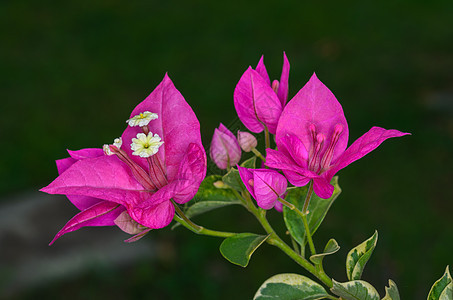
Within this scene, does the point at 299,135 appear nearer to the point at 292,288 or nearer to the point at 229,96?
the point at 292,288

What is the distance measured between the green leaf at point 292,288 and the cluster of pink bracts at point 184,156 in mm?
96

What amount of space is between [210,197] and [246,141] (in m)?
0.08

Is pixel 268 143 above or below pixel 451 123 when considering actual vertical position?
above

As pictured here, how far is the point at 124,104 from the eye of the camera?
2773 millimetres

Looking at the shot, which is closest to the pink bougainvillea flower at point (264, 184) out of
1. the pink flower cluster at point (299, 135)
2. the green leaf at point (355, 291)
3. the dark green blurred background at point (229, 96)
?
the pink flower cluster at point (299, 135)

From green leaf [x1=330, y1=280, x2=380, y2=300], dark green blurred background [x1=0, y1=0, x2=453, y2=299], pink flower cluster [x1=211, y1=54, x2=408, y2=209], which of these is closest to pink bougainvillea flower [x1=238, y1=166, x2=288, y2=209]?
pink flower cluster [x1=211, y1=54, x2=408, y2=209]

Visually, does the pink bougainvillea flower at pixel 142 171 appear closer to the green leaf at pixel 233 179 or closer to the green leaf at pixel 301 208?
the green leaf at pixel 233 179

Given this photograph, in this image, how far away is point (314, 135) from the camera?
503 mm

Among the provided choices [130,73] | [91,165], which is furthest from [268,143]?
[130,73]

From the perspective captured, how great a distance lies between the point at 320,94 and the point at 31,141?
7.49 ft

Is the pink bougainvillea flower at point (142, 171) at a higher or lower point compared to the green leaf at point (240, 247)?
higher

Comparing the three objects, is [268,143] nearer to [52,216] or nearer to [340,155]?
[340,155]

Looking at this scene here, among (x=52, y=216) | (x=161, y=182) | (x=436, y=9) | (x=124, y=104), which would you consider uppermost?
(x=161, y=182)

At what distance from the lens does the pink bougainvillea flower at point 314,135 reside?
19.1 inches
